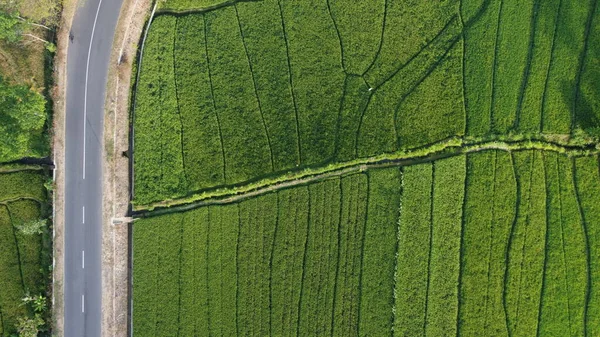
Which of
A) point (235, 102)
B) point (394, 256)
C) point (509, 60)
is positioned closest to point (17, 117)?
point (235, 102)

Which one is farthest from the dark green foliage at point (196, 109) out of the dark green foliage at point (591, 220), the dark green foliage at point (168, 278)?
the dark green foliage at point (591, 220)

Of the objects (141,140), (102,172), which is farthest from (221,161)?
(102,172)

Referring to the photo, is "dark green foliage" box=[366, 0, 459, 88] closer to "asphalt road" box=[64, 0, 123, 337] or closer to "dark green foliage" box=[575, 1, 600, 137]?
"dark green foliage" box=[575, 1, 600, 137]

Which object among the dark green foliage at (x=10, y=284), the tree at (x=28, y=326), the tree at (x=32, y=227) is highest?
A: the tree at (x=32, y=227)

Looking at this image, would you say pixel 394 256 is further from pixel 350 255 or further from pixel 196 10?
pixel 196 10

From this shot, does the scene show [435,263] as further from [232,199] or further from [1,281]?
[1,281]

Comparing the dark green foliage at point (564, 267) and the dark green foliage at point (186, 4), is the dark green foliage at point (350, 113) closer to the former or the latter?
the dark green foliage at point (186, 4)
